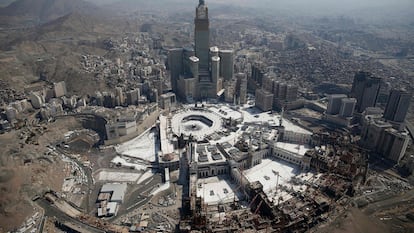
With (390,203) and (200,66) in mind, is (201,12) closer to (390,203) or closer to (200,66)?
(200,66)

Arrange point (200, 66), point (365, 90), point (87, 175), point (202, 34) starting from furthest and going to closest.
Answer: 1. point (200, 66)
2. point (202, 34)
3. point (365, 90)
4. point (87, 175)

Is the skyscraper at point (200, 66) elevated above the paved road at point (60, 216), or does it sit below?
above

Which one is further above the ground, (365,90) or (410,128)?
(365,90)

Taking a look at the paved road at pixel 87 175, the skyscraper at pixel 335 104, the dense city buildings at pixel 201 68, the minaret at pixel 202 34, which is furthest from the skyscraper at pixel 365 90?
the paved road at pixel 87 175

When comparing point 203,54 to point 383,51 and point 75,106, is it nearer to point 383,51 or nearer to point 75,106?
point 75,106

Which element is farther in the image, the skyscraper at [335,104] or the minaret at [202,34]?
the minaret at [202,34]

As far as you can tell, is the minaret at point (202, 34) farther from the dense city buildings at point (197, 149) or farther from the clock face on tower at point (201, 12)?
the dense city buildings at point (197, 149)

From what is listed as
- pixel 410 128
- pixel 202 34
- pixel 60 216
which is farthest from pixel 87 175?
pixel 410 128
